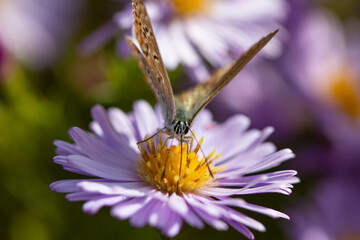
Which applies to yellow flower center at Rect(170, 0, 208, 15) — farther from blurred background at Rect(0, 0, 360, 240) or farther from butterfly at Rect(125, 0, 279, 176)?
butterfly at Rect(125, 0, 279, 176)

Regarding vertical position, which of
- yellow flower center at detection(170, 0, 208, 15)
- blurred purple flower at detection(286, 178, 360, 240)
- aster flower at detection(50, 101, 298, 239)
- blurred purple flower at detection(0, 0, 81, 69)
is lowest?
blurred purple flower at detection(286, 178, 360, 240)

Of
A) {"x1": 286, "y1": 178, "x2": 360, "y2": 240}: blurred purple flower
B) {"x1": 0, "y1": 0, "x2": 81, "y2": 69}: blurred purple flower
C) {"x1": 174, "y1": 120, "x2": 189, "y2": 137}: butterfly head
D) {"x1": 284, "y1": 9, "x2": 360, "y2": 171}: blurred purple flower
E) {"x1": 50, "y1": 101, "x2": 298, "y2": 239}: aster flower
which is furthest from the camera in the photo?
{"x1": 0, "y1": 0, "x2": 81, "y2": 69}: blurred purple flower

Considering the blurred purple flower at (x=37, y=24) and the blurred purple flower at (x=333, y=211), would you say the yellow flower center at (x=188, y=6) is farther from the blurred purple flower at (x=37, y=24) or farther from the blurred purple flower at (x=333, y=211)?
the blurred purple flower at (x=333, y=211)

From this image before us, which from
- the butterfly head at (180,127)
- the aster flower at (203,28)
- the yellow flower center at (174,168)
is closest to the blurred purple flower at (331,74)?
the aster flower at (203,28)

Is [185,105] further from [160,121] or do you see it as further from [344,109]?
[344,109]

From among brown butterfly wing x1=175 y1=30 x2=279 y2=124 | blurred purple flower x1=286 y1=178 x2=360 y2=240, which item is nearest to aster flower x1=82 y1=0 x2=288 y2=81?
brown butterfly wing x1=175 y1=30 x2=279 y2=124

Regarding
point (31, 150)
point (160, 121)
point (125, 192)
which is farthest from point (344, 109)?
point (125, 192)

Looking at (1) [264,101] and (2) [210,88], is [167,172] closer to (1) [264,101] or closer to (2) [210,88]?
(2) [210,88]

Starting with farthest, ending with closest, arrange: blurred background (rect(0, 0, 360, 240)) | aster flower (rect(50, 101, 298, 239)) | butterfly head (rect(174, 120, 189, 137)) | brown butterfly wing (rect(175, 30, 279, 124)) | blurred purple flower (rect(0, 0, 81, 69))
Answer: blurred purple flower (rect(0, 0, 81, 69)), blurred background (rect(0, 0, 360, 240)), butterfly head (rect(174, 120, 189, 137)), brown butterfly wing (rect(175, 30, 279, 124)), aster flower (rect(50, 101, 298, 239))
